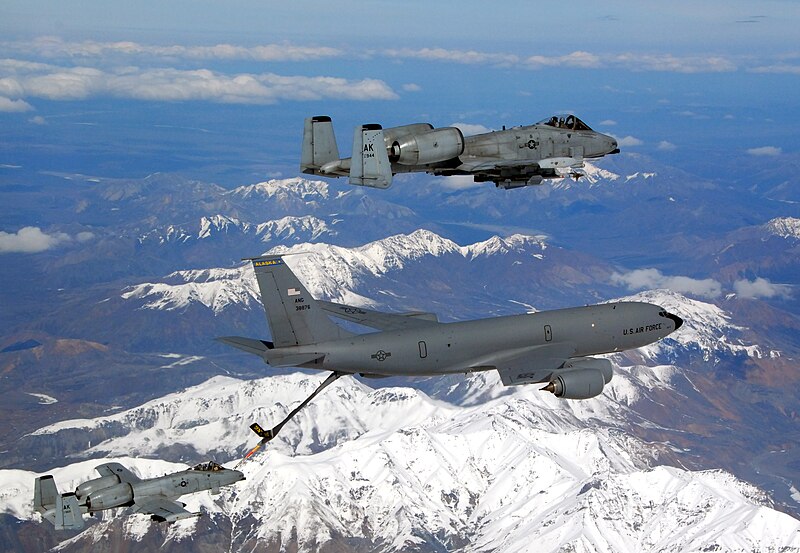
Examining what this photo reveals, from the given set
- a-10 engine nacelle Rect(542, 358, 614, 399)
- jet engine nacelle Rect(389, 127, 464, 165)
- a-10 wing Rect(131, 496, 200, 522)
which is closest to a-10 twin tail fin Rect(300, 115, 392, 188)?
jet engine nacelle Rect(389, 127, 464, 165)

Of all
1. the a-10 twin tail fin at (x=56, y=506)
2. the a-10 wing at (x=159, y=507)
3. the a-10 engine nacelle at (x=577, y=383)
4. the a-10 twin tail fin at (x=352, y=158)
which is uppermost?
the a-10 twin tail fin at (x=352, y=158)

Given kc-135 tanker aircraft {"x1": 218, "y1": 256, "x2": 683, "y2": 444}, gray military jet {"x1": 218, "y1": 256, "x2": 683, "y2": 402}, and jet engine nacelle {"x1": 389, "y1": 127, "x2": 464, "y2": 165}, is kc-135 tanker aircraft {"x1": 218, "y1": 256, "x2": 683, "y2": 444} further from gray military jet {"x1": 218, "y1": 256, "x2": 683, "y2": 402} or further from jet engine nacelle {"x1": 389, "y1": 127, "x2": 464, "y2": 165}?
jet engine nacelle {"x1": 389, "y1": 127, "x2": 464, "y2": 165}

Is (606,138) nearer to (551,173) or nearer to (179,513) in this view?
(551,173)

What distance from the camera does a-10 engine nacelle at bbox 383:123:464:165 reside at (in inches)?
2499

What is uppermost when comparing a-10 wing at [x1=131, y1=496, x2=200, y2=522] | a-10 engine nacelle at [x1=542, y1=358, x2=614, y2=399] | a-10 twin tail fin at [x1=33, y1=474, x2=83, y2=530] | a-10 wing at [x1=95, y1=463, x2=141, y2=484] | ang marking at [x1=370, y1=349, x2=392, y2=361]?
ang marking at [x1=370, y1=349, x2=392, y2=361]

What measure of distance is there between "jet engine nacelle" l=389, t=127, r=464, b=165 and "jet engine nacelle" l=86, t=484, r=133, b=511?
122 feet

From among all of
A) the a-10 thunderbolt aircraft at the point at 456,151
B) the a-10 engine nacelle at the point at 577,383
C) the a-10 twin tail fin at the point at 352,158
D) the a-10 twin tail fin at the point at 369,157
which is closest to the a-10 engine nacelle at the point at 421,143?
the a-10 thunderbolt aircraft at the point at 456,151

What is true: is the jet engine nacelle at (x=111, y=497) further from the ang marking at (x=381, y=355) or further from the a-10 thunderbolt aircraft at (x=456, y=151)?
the ang marking at (x=381, y=355)

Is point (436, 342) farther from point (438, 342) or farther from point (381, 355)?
point (381, 355)

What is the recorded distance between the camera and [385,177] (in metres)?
59.2

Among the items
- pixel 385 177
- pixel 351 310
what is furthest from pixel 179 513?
pixel 385 177

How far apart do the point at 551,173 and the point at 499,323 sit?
12.6 m

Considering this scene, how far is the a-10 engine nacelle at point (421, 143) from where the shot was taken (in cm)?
6347

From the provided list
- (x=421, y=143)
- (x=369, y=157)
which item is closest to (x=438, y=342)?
(x=369, y=157)
